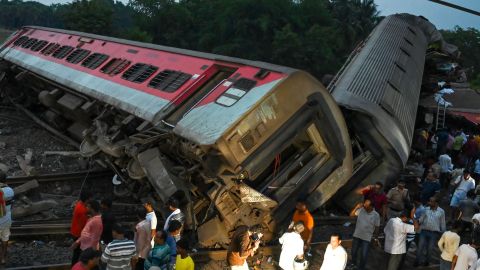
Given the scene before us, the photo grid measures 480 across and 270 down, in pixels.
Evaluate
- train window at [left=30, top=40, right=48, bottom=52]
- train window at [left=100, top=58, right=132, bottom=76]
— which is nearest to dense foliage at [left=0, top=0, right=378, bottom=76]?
train window at [left=30, top=40, right=48, bottom=52]

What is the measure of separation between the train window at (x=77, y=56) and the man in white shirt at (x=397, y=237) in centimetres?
962

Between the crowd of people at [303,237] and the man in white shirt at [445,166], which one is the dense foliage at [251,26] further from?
the crowd of people at [303,237]

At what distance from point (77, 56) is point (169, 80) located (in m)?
5.66

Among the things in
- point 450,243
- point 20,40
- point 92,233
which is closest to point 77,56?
point 20,40

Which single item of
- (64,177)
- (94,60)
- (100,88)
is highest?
(94,60)

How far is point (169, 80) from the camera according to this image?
31.4ft

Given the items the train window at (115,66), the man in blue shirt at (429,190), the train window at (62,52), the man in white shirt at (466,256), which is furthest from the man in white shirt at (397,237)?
the train window at (62,52)

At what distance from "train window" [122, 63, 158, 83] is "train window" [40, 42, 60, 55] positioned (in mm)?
5671

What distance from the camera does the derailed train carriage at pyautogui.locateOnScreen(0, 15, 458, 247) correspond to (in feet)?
23.6

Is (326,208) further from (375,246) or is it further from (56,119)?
(56,119)

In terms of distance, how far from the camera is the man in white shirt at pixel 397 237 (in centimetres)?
719

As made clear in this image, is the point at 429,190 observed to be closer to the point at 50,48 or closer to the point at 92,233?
the point at 92,233

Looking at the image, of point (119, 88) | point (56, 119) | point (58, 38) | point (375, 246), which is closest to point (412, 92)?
point (375, 246)

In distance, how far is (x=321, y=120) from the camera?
7.88m
